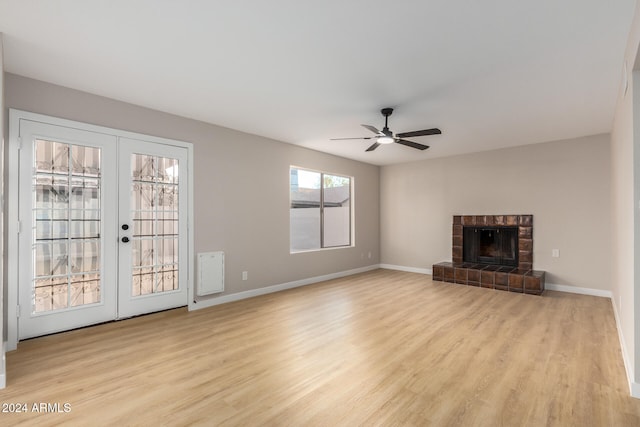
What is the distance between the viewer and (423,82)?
3.16m

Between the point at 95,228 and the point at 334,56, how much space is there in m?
3.14

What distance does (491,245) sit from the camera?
20.2ft

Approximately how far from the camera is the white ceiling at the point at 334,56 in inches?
83.2

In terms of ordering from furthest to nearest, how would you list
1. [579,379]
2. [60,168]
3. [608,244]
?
[608,244] < [60,168] < [579,379]

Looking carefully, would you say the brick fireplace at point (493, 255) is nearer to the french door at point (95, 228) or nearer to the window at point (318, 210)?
the window at point (318, 210)

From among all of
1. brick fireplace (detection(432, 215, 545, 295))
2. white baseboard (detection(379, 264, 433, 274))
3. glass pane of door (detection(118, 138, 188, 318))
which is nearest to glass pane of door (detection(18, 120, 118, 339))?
glass pane of door (detection(118, 138, 188, 318))

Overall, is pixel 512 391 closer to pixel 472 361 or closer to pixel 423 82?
pixel 472 361

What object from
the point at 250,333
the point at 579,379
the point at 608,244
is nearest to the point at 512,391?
the point at 579,379

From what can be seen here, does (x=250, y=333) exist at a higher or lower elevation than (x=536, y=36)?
lower

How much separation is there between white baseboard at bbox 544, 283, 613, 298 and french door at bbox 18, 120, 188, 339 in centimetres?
587

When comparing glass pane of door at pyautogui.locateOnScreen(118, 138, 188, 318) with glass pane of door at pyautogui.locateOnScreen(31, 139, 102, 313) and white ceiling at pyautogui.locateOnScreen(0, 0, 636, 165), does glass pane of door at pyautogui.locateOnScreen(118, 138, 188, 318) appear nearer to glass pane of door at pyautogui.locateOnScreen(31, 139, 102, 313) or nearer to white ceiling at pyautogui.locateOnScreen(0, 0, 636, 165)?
glass pane of door at pyautogui.locateOnScreen(31, 139, 102, 313)

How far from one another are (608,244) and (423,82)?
14.1ft

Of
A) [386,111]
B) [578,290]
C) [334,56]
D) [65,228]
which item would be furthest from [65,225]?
[578,290]

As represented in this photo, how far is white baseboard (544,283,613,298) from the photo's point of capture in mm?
5008
